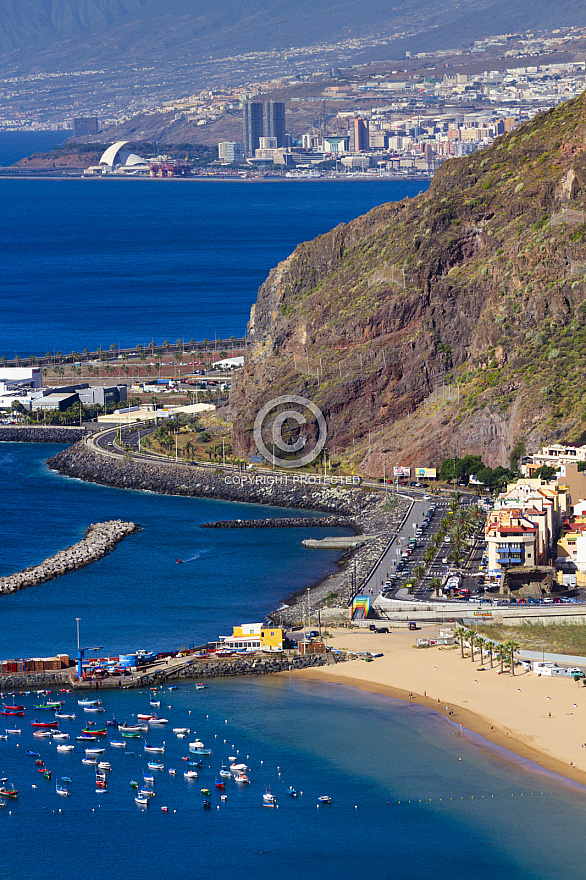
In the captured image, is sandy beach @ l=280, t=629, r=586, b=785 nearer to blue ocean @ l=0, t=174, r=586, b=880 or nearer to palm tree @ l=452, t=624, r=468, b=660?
palm tree @ l=452, t=624, r=468, b=660

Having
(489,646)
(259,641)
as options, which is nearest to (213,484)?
(259,641)

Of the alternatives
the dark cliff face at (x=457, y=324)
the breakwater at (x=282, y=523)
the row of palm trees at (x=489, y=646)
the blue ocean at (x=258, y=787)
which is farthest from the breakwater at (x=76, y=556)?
the row of palm trees at (x=489, y=646)

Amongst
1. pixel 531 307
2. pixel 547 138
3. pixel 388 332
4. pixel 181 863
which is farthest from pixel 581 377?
pixel 181 863

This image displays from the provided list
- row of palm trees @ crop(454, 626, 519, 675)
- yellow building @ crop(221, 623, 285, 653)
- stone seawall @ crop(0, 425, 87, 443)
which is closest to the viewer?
row of palm trees @ crop(454, 626, 519, 675)

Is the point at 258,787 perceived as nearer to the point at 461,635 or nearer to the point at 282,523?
the point at 461,635

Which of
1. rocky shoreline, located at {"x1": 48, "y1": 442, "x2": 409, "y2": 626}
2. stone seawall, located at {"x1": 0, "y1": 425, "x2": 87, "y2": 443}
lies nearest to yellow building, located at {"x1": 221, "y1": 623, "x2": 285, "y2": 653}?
rocky shoreline, located at {"x1": 48, "y1": 442, "x2": 409, "y2": 626}
